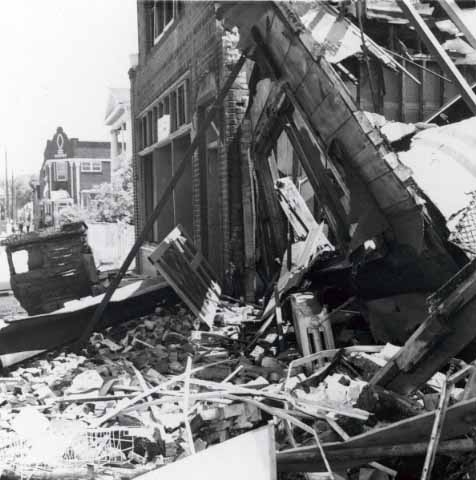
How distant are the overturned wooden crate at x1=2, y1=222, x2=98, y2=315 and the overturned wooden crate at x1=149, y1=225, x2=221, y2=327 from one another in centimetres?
158

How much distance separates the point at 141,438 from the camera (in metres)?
4.34

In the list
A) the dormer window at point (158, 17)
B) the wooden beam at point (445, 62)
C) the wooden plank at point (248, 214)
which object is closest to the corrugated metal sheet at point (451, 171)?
the wooden beam at point (445, 62)

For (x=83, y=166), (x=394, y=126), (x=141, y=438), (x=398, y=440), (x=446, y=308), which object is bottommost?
(x=141, y=438)

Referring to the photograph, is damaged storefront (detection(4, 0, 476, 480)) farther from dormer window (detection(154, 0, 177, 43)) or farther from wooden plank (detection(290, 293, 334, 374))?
dormer window (detection(154, 0, 177, 43))

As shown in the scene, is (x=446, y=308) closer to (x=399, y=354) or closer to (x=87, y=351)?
(x=399, y=354)

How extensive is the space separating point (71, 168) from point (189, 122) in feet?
140

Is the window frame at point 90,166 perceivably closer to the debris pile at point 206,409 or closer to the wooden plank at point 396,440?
the debris pile at point 206,409

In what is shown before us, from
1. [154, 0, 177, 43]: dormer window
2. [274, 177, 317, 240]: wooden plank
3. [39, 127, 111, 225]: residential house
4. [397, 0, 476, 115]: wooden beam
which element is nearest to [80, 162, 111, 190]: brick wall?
[39, 127, 111, 225]: residential house

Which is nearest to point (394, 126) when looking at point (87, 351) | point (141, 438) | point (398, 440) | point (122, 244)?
point (398, 440)

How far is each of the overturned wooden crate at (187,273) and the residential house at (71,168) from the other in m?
40.3

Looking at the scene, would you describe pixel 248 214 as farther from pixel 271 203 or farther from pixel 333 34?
pixel 333 34

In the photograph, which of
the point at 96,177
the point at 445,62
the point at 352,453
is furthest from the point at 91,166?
the point at 352,453

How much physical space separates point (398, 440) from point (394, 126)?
2.74 metres

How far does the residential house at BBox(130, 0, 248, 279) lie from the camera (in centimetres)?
970
